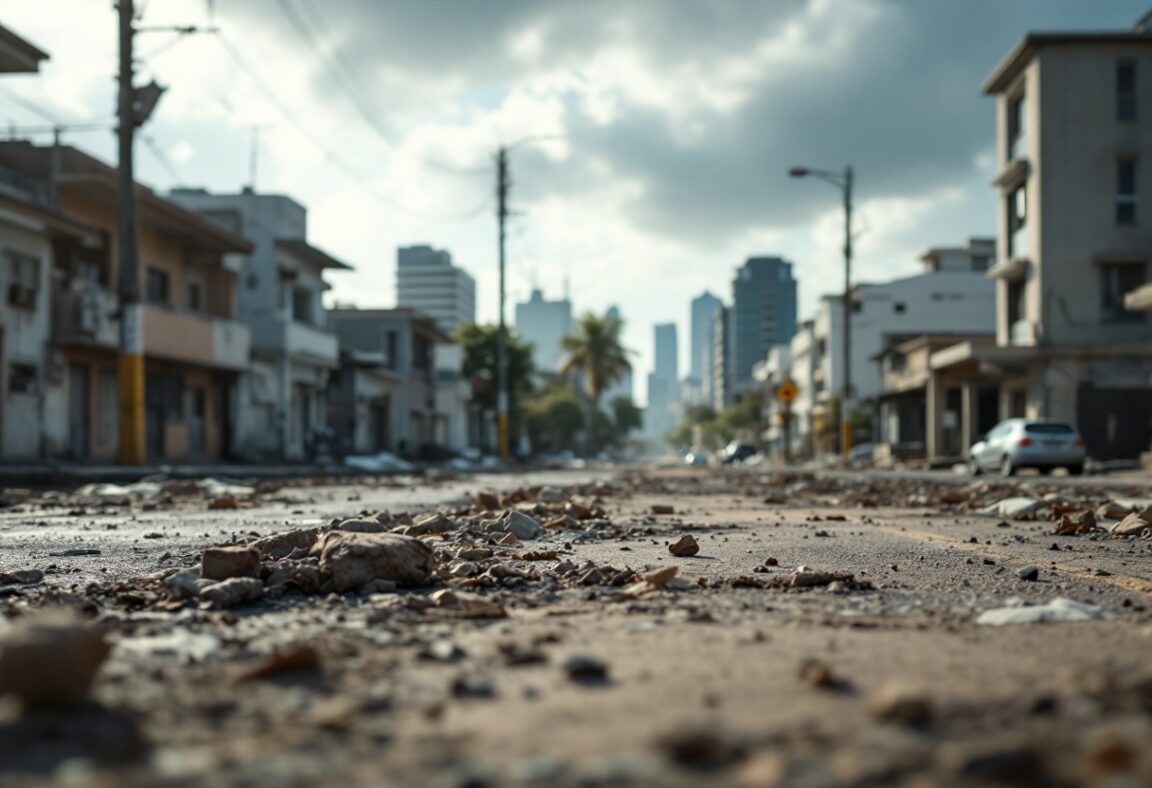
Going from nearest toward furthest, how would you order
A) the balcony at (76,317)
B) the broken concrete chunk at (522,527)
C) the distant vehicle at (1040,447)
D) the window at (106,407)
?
the broken concrete chunk at (522,527) → the distant vehicle at (1040,447) → the balcony at (76,317) → the window at (106,407)

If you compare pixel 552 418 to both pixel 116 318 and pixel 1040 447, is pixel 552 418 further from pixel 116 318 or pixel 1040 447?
pixel 116 318

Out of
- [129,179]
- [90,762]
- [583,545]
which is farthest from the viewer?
[129,179]

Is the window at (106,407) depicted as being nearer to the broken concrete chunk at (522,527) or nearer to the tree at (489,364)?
the broken concrete chunk at (522,527)

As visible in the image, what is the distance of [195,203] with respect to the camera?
4444 cm

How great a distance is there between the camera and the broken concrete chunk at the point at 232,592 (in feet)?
14.3

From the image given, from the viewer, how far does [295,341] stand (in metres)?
41.6

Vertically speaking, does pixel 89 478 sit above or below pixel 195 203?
below

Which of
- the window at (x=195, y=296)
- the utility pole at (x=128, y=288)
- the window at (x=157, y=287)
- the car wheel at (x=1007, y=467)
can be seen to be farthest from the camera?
the window at (x=195, y=296)

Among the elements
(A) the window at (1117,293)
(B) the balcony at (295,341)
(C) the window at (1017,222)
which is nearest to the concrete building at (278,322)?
(B) the balcony at (295,341)

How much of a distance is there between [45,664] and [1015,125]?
41.4 meters

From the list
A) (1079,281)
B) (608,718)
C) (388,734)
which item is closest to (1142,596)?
(608,718)

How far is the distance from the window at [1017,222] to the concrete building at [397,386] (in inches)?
1002

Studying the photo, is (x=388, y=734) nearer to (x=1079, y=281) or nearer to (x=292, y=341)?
(x=1079, y=281)

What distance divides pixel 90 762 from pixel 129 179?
2059cm
